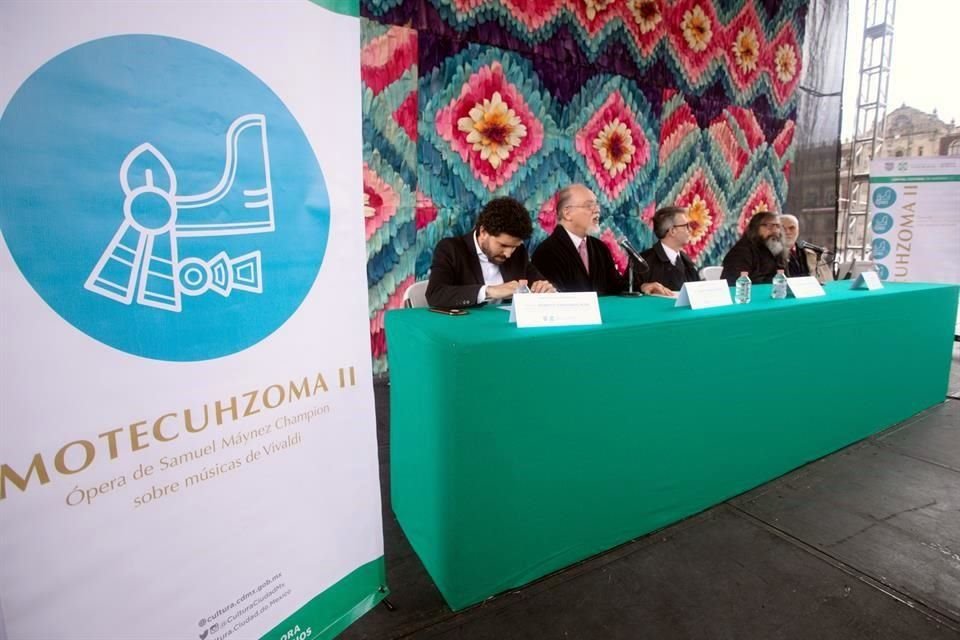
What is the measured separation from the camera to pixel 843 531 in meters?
1.44

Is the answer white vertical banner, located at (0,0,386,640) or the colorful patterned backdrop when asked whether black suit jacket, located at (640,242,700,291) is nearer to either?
the colorful patterned backdrop

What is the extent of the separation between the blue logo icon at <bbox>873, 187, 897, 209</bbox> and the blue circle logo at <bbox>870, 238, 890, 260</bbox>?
27 cm

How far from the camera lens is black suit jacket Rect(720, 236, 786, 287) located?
8.91ft

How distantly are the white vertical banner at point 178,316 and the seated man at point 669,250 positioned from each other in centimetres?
189

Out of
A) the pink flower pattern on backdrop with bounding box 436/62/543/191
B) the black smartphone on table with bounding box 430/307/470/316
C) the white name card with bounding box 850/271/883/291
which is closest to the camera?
the black smartphone on table with bounding box 430/307/470/316

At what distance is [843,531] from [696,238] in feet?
9.74

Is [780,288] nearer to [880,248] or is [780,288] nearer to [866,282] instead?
[866,282]

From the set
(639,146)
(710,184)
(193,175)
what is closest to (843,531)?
(193,175)

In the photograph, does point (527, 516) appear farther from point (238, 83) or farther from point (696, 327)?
point (238, 83)

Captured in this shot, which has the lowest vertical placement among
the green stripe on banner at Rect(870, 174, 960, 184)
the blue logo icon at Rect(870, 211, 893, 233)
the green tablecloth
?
the green tablecloth

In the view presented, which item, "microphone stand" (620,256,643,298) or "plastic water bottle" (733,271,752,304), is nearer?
"plastic water bottle" (733,271,752,304)

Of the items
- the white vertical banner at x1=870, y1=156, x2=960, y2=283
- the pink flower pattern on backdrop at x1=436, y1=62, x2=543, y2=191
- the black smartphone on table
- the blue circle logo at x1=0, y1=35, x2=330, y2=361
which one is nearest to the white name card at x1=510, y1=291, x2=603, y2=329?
the black smartphone on table

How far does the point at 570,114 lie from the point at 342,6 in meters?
2.66

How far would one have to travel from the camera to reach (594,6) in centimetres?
326
